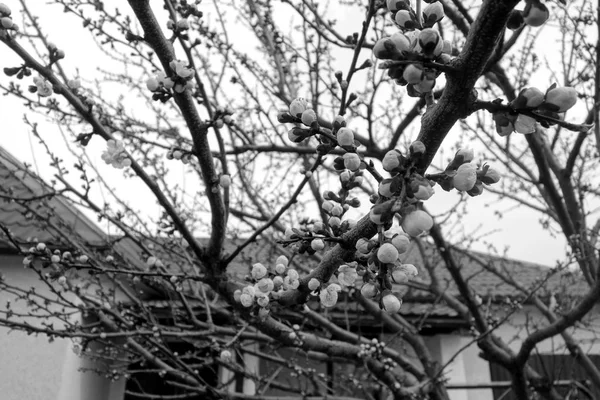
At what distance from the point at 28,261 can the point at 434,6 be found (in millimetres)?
2402

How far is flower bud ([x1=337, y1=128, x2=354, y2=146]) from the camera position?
943 mm

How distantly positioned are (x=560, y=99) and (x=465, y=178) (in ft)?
0.66

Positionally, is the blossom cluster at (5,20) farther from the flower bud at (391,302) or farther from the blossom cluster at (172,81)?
the flower bud at (391,302)

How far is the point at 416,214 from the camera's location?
2.58 feet

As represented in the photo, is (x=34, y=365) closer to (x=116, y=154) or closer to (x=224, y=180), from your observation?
(x=116, y=154)

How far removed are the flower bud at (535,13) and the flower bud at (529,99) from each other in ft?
0.38

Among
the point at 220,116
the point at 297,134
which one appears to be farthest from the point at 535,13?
the point at 220,116

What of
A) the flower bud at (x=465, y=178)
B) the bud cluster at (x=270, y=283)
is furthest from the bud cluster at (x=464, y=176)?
the bud cluster at (x=270, y=283)

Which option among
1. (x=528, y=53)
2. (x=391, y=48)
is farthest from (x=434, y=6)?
(x=528, y=53)

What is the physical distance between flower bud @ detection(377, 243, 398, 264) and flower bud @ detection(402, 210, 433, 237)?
0.09 metres

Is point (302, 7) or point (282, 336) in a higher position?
point (302, 7)

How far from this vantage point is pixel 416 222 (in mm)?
777

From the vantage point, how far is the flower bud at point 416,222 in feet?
2.51

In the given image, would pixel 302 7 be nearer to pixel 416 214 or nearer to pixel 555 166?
pixel 555 166
